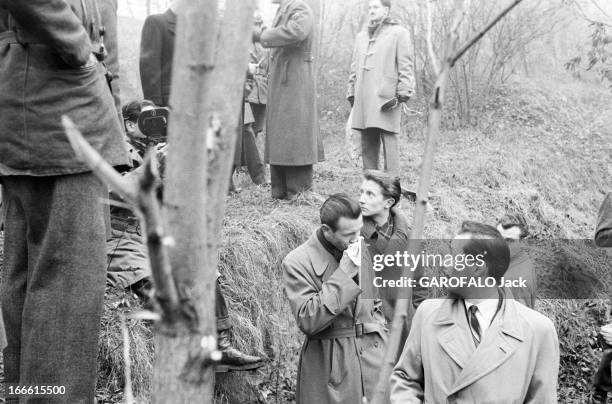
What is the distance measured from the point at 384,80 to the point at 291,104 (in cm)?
109

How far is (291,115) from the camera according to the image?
269 inches

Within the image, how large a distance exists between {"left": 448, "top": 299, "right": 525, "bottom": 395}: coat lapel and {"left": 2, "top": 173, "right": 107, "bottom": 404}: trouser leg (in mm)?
1393

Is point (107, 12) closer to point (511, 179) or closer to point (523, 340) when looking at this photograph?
point (523, 340)

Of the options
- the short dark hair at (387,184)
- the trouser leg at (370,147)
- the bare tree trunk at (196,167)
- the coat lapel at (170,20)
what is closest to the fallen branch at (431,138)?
the bare tree trunk at (196,167)

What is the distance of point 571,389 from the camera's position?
763 cm

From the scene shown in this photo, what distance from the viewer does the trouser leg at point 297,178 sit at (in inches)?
270

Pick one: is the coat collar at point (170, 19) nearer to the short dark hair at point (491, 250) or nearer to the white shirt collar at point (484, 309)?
the short dark hair at point (491, 250)

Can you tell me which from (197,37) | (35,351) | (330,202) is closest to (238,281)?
(330,202)

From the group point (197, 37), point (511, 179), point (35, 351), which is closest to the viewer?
point (197, 37)

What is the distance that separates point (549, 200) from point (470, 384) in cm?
784

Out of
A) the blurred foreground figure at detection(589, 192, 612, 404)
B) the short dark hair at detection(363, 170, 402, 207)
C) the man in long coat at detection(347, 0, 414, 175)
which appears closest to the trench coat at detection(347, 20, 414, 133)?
the man in long coat at detection(347, 0, 414, 175)

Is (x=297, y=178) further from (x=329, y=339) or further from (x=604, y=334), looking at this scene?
(x=329, y=339)

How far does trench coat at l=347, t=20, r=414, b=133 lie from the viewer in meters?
7.27

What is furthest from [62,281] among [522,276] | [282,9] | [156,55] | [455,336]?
[282,9]
